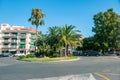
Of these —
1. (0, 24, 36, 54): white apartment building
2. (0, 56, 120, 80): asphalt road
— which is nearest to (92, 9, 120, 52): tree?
(0, 24, 36, 54): white apartment building

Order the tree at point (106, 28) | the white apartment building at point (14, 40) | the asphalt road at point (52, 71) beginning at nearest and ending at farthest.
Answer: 1. the asphalt road at point (52, 71)
2. the tree at point (106, 28)
3. the white apartment building at point (14, 40)

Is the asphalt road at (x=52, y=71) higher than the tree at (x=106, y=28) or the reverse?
the reverse

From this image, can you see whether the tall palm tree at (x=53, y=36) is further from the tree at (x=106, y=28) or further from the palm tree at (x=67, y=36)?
the tree at (x=106, y=28)

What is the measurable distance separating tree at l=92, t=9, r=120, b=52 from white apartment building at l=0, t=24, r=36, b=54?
3326 cm

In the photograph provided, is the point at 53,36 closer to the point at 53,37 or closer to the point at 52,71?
the point at 53,37

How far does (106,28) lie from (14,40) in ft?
132

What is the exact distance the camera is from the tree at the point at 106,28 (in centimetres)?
7344

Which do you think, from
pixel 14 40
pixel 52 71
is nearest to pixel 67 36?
pixel 52 71

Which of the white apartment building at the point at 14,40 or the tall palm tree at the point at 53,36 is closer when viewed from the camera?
the tall palm tree at the point at 53,36

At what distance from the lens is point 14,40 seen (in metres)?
96.9

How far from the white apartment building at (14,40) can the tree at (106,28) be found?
109 ft

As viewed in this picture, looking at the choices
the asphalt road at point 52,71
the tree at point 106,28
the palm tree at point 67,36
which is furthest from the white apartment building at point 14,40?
the asphalt road at point 52,71

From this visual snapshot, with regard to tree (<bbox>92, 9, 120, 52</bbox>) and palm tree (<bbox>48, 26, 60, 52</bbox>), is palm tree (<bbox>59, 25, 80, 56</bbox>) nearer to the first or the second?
palm tree (<bbox>48, 26, 60, 52</bbox>)

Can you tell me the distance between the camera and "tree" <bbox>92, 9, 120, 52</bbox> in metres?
73.4
